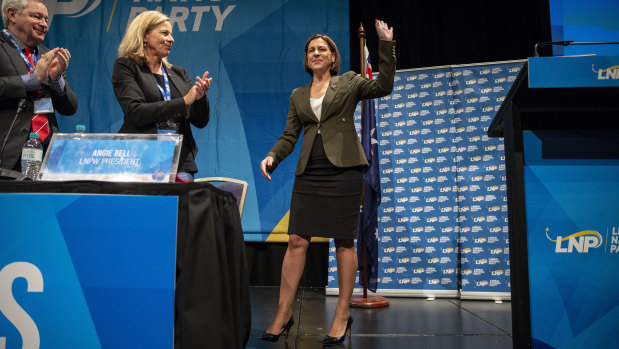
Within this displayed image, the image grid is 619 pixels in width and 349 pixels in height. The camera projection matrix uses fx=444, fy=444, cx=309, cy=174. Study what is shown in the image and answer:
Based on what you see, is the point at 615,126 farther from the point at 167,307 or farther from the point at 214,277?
the point at 167,307

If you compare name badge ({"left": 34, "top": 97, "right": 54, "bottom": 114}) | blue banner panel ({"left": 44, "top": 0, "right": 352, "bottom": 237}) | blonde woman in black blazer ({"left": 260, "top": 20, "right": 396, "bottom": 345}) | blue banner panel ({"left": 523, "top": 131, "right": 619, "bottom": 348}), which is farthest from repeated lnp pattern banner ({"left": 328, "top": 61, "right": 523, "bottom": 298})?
name badge ({"left": 34, "top": 97, "right": 54, "bottom": 114})

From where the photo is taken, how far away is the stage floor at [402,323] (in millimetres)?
2209

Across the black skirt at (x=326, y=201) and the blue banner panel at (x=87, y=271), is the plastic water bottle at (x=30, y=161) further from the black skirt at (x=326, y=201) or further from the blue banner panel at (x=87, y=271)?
the black skirt at (x=326, y=201)

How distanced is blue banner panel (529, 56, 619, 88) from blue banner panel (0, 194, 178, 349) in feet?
3.83

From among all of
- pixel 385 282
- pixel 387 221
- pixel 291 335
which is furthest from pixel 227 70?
pixel 291 335

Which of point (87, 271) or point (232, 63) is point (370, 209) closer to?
point (232, 63)

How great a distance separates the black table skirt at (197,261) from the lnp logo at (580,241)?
1.10 meters

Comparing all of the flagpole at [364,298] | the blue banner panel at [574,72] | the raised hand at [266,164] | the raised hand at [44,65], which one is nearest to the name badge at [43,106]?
the raised hand at [44,65]

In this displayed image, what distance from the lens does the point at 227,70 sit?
4.34 meters

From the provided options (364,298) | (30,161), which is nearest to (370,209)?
(364,298)

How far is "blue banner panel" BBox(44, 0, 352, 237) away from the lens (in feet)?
13.8

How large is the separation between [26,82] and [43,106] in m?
0.15

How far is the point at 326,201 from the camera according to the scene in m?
2.18

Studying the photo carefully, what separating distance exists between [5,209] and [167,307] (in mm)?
557
